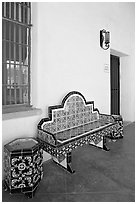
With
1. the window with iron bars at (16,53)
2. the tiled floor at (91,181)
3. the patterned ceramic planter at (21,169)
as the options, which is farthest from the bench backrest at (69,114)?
the patterned ceramic planter at (21,169)

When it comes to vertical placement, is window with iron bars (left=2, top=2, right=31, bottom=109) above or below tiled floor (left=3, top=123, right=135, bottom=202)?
above

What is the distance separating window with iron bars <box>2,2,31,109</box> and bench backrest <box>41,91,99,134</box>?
44cm

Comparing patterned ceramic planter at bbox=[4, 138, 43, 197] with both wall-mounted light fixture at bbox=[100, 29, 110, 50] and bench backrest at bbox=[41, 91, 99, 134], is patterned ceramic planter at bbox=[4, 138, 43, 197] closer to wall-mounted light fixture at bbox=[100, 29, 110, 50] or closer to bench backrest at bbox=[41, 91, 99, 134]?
bench backrest at bbox=[41, 91, 99, 134]

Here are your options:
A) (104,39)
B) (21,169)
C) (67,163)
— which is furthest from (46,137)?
(104,39)

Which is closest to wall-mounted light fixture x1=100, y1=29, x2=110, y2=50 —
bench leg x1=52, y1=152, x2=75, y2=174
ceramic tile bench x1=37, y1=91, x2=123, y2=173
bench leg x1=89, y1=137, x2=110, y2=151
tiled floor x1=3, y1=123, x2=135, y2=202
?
ceramic tile bench x1=37, y1=91, x2=123, y2=173

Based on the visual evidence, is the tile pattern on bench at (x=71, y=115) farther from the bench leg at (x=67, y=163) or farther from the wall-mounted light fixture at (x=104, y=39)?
the wall-mounted light fixture at (x=104, y=39)

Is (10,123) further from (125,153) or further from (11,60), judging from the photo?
(125,153)

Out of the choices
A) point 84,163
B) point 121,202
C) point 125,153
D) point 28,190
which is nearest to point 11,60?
point 28,190

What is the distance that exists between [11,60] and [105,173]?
2.06 m

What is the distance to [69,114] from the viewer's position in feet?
9.53

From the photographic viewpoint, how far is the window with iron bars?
224cm

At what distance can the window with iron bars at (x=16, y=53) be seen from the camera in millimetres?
2238

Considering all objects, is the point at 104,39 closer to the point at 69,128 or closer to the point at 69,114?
the point at 69,114

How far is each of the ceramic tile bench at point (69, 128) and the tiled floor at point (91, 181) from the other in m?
0.20
